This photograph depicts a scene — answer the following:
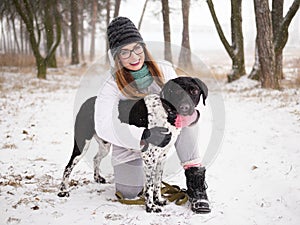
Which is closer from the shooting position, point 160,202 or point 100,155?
point 160,202

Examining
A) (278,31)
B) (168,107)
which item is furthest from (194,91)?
(278,31)

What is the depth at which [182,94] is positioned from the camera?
9.58 feet

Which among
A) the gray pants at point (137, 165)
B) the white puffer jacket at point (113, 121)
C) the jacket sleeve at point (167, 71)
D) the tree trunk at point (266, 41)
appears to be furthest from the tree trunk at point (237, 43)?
the white puffer jacket at point (113, 121)

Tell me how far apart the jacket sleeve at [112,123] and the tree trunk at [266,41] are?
7296mm

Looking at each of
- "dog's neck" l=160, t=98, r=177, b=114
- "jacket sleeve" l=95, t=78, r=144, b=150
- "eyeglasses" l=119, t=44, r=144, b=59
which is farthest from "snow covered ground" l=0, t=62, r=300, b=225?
"eyeglasses" l=119, t=44, r=144, b=59

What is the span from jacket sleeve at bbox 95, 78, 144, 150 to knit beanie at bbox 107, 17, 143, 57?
36 cm

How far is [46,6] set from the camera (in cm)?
1658

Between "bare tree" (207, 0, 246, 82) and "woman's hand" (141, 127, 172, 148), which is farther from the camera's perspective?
"bare tree" (207, 0, 246, 82)

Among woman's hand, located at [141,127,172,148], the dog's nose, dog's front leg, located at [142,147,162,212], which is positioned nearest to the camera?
the dog's nose

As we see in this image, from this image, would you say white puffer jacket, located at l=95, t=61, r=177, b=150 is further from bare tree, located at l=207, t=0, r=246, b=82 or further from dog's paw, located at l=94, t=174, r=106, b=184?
bare tree, located at l=207, t=0, r=246, b=82

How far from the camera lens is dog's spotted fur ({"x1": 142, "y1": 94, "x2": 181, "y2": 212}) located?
10.1 feet

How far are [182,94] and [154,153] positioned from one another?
0.61 meters

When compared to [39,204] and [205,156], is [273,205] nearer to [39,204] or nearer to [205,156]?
[205,156]

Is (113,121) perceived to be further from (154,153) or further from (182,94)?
(182,94)
